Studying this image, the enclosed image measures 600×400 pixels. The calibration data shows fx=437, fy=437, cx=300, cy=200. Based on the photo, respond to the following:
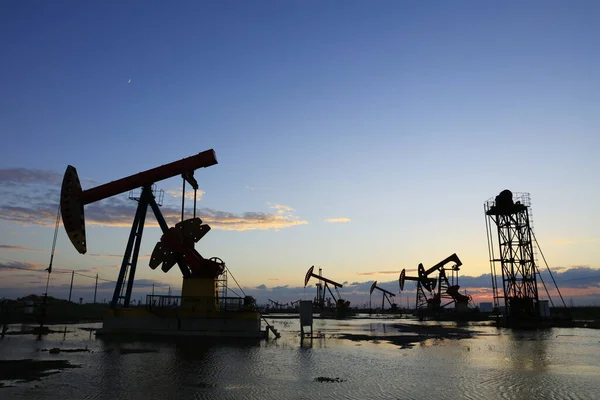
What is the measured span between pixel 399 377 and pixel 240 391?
21.0 feet

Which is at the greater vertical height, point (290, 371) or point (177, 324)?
point (177, 324)

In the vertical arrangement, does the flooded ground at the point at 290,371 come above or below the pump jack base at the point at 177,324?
below

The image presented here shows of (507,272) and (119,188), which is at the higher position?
(119,188)

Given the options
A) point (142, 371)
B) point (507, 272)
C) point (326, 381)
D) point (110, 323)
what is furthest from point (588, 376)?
point (507, 272)

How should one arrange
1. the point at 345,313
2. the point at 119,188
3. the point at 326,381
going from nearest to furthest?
the point at 326,381 → the point at 119,188 → the point at 345,313

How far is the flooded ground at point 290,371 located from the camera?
13594 millimetres

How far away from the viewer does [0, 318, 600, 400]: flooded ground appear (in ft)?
44.6

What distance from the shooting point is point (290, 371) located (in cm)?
1800

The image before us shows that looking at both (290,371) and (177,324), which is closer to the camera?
(290,371)

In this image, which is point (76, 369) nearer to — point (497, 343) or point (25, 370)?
point (25, 370)

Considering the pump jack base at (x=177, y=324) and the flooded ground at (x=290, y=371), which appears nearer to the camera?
the flooded ground at (x=290, y=371)

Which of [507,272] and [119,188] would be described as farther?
[507,272]

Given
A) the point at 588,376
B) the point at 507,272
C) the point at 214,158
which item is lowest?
the point at 588,376

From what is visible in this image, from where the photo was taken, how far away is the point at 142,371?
17.0 m
